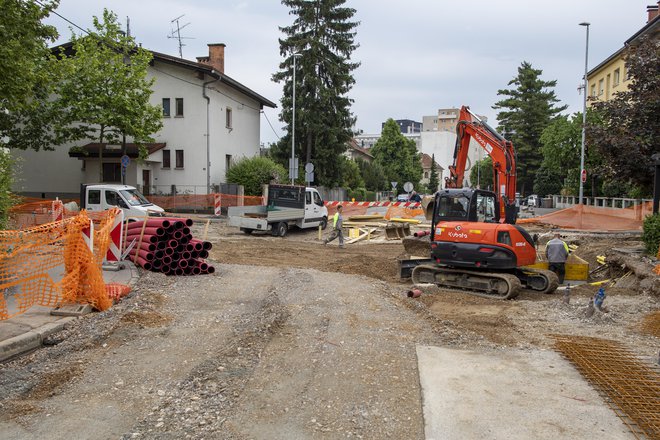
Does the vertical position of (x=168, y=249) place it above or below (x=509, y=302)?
above

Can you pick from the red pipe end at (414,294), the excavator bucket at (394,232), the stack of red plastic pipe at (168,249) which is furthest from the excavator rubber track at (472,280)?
the excavator bucket at (394,232)

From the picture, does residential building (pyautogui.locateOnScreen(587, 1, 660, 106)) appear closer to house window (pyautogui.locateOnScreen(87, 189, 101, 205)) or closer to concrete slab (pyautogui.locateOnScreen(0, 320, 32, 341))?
house window (pyautogui.locateOnScreen(87, 189, 101, 205))

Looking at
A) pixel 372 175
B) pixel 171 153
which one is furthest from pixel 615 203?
pixel 372 175

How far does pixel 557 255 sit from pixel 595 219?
14.4 m

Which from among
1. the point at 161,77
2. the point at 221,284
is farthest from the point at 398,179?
the point at 221,284

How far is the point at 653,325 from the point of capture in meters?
8.66

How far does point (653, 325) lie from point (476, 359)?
398cm

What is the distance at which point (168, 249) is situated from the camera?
11203 millimetres

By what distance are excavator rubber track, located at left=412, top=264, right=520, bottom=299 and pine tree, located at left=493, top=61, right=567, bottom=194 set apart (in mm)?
53205

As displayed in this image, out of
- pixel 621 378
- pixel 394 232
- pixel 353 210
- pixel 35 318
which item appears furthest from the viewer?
pixel 353 210

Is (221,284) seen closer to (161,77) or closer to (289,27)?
(161,77)

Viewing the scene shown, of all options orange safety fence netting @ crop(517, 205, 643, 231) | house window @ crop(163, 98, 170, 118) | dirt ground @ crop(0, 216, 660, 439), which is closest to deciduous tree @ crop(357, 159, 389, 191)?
house window @ crop(163, 98, 170, 118)

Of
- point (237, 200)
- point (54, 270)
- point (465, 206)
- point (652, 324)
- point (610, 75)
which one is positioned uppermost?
point (610, 75)

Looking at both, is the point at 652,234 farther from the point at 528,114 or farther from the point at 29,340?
the point at 528,114
